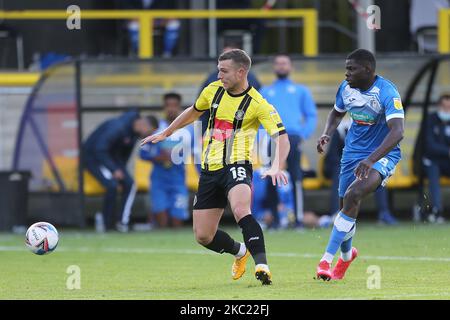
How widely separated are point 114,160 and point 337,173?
323cm

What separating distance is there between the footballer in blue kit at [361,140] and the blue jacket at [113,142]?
23.8ft

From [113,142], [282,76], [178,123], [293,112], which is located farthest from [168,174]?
[178,123]

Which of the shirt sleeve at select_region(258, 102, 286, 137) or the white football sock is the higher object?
the shirt sleeve at select_region(258, 102, 286, 137)

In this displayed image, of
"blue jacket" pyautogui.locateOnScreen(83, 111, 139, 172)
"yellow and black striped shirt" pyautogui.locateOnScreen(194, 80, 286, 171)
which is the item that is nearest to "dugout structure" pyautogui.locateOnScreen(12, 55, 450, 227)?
"blue jacket" pyautogui.locateOnScreen(83, 111, 139, 172)

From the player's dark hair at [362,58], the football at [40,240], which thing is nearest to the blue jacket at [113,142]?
the football at [40,240]

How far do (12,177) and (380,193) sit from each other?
5.28m

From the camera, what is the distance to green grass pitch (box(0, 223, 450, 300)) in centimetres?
951

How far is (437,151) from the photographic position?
18.2 meters

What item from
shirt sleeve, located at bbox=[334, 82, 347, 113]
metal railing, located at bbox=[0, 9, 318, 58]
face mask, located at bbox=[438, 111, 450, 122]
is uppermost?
metal railing, located at bbox=[0, 9, 318, 58]

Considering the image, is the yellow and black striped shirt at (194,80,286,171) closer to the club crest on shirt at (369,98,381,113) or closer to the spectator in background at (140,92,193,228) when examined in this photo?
the club crest on shirt at (369,98,381,113)

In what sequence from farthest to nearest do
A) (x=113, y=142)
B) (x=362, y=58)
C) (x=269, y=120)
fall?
(x=113, y=142) → (x=362, y=58) → (x=269, y=120)

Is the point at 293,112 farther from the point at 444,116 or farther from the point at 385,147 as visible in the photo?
the point at 385,147

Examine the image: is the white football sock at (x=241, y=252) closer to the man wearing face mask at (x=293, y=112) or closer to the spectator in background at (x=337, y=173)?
the man wearing face mask at (x=293, y=112)

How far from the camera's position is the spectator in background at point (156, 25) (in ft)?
65.7
